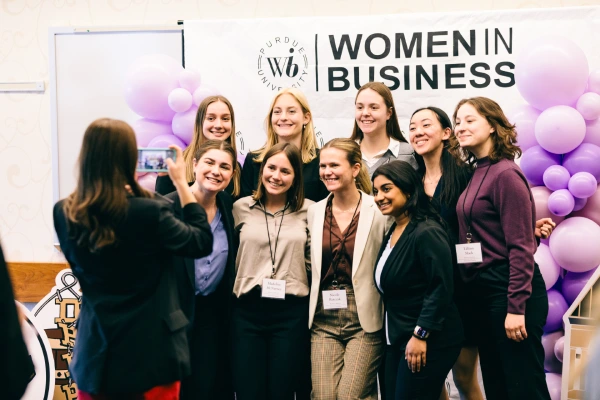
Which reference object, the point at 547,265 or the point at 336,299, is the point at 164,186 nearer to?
the point at 336,299

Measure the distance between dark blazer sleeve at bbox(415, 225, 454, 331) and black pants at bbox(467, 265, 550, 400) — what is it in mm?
227

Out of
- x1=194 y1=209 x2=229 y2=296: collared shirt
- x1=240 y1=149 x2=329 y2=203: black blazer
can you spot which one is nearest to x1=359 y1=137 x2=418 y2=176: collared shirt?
x1=240 y1=149 x2=329 y2=203: black blazer

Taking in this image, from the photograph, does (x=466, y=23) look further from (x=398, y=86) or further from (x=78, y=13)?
(x=78, y=13)

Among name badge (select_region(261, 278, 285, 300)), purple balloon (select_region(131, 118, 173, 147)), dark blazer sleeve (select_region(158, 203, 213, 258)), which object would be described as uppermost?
purple balloon (select_region(131, 118, 173, 147))

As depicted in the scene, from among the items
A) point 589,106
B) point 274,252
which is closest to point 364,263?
point 274,252

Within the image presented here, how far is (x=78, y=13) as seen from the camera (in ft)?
14.2

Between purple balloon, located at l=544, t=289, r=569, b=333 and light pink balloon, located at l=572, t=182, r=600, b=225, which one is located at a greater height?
light pink balloon, located at l=572, t=182, r=600, b=225

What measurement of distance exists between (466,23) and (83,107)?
2.53m

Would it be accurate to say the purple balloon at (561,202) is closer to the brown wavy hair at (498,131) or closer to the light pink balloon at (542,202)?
the light pink balloon at (542,202)

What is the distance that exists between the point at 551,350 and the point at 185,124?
7.78 feet

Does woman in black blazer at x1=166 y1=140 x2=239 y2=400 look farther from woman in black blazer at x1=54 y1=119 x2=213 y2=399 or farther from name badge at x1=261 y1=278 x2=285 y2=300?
woman in black blazer at x1=54 y1=119 x2=213 y2=399

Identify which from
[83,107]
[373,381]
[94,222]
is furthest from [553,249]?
[83,107]

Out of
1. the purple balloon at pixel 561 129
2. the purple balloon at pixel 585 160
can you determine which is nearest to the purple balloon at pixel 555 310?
the purple balloon at pixel 585 160

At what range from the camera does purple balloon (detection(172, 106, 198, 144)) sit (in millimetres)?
3525
